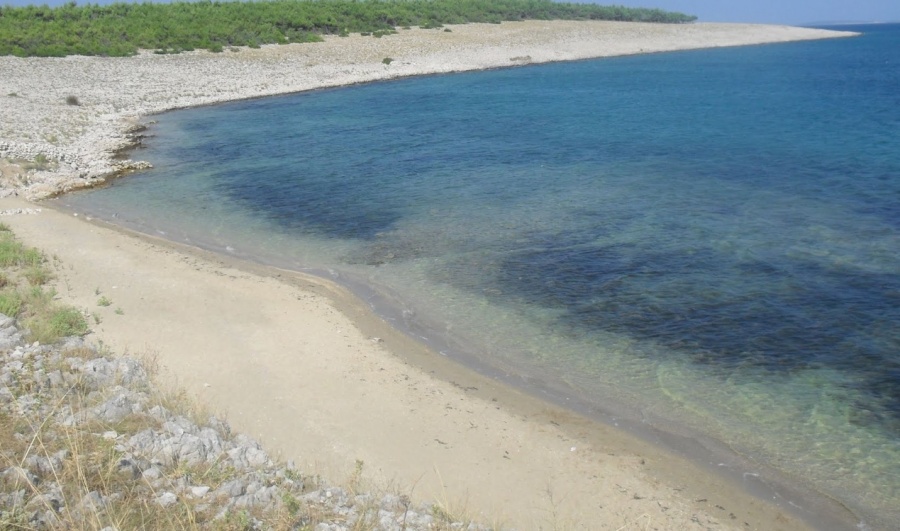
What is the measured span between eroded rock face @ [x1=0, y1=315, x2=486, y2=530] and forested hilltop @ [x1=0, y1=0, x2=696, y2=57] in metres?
42.9

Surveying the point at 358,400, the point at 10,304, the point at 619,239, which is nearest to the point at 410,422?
the point at 358,400

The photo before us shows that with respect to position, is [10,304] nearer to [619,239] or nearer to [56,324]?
[56,324]

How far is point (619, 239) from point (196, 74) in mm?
35507

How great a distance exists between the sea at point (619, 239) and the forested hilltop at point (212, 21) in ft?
59.2

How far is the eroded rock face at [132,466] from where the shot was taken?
5465mm

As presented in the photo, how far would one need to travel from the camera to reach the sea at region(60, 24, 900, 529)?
976 centimetres

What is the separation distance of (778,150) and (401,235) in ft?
51.4

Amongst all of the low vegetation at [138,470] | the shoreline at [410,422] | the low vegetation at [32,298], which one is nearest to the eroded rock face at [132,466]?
the low vegetation at [138,470]

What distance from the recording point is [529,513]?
757 centimetres

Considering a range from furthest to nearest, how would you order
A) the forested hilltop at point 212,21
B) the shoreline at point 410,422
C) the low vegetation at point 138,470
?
1. the forested hilltop at point 212,21
2. the shoreline at point 410,422
3. the low vegetation at point 138,470

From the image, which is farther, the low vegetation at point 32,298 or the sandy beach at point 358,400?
the low vegetation at point 32,298

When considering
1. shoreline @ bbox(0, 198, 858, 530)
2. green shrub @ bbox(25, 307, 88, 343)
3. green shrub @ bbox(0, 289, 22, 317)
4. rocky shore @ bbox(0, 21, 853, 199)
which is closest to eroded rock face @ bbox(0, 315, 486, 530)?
shoreline @ bbox(0, 198, 858, 530)

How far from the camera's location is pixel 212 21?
5772 cm

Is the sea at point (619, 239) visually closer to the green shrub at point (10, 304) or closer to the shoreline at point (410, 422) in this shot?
the shoreline at point (410, 422)
